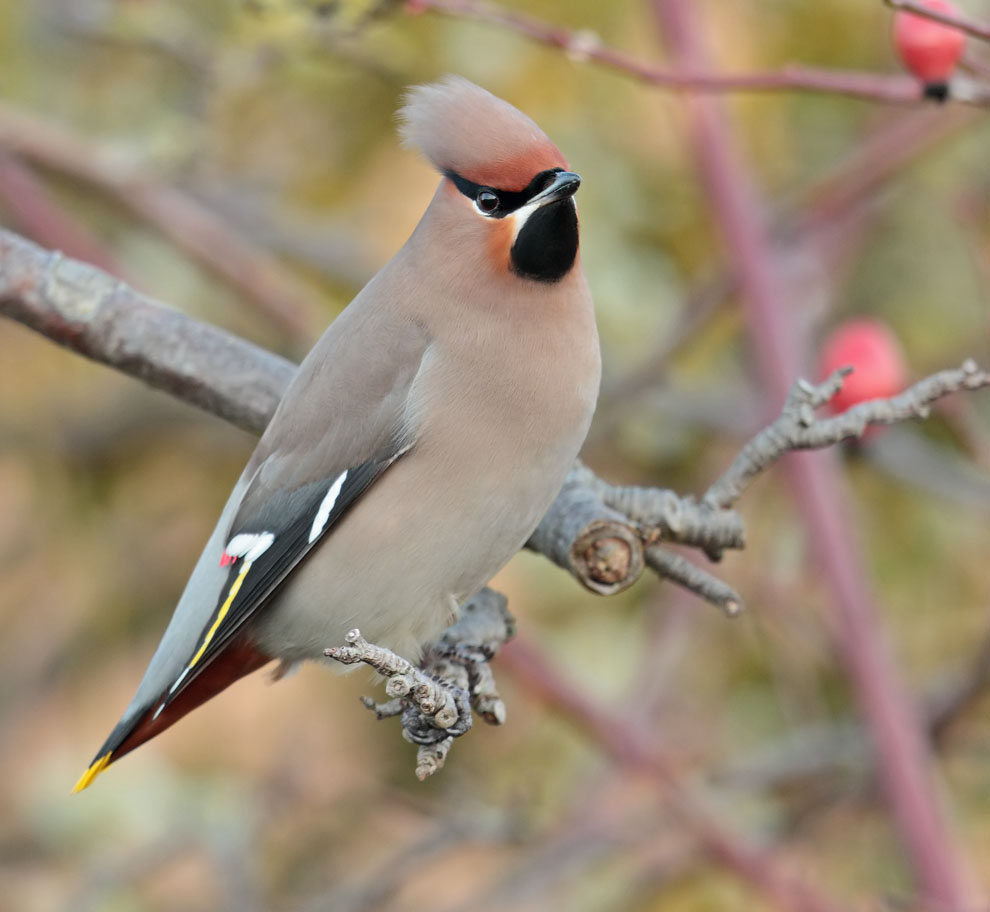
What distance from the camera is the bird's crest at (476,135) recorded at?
7.98ft

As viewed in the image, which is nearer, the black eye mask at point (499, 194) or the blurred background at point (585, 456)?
the black eye mask at point (499, 194)

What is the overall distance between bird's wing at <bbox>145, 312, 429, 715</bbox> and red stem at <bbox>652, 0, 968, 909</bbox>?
85 centimetres

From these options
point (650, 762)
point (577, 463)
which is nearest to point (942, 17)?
point (577, 463)

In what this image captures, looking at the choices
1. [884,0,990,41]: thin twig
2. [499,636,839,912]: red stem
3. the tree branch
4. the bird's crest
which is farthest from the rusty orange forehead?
[499,636,839,912]: red stem

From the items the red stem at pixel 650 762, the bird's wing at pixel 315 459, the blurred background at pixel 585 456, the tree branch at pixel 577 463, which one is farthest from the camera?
the blurred background at pixel 585 456

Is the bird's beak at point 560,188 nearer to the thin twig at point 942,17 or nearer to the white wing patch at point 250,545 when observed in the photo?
the thin twig at point 942,17

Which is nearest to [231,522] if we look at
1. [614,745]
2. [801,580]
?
[614,745]

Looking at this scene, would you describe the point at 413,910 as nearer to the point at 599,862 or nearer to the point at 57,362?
the point at 599,862

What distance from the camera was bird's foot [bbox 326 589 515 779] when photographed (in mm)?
1944

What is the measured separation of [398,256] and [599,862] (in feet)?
5.13

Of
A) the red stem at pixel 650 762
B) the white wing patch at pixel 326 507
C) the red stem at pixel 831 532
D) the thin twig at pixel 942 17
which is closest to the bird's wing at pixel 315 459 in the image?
the white wing patch at pixel 326 507

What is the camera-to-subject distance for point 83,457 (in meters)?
4.40

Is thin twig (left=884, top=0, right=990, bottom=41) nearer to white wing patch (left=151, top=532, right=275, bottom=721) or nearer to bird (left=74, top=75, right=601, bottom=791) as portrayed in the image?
bird (left=74, top=75, right=601, bottom=791)

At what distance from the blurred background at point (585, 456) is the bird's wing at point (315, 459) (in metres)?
0.81
